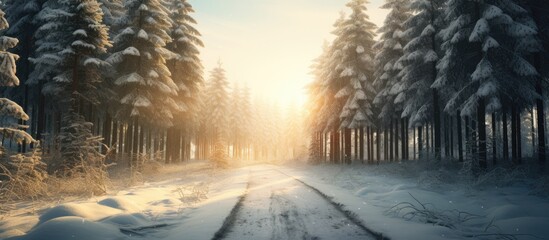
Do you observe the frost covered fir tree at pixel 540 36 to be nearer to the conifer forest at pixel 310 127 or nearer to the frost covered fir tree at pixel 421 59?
the conifer forest at pixel 310 127

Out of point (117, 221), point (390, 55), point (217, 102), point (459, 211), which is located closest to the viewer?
point (117, 221)

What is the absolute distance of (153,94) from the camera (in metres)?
22.7

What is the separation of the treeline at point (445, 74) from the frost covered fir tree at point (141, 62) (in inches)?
555

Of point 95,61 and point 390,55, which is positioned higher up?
point 390,55

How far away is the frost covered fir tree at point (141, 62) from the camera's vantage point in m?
21.0

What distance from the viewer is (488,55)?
1425cm

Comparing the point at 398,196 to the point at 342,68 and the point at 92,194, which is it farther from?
the point at 342,68

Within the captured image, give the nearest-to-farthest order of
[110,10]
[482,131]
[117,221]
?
[117,221]
[482,131]
[110,10]

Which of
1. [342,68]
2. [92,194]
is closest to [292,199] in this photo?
[92,194]

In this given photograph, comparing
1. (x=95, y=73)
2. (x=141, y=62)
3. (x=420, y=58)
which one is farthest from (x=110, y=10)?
(x=420, y=58)

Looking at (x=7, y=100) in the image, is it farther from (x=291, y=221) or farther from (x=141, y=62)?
(x=141, y=62)

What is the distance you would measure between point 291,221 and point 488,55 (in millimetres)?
13442

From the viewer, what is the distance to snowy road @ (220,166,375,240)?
5.43 metres

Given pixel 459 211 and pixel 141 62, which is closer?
pixel 459 211
